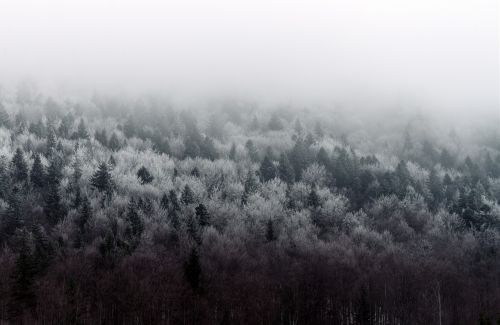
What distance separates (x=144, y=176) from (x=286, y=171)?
98.2ft

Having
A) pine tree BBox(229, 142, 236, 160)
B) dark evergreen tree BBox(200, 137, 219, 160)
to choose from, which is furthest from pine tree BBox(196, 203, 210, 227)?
dark evergreen tree BBox(200, 137, 219, 160)

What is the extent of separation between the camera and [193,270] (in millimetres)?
72500

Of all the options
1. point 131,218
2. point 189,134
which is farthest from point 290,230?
point 189,134

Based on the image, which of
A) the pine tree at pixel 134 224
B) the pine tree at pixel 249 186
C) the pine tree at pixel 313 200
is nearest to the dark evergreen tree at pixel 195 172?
the pine tree at pixel 249 186

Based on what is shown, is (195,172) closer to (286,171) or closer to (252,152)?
(286,171)

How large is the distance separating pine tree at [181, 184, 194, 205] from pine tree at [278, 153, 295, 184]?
22904 millimetres

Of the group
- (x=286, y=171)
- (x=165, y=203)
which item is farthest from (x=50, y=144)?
(x=286, y=171)

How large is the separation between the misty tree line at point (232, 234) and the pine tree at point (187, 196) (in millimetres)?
254

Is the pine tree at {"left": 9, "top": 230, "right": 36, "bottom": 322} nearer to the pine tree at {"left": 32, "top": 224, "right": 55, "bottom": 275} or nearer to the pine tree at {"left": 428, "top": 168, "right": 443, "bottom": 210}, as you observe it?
the pine tree at {"left": 32, "top": 224, "right": 55, "bottom": 275}

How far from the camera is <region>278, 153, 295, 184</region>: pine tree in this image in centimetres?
10369

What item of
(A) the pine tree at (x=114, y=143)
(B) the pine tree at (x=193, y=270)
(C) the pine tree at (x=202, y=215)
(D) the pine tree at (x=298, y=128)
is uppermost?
(A) the pine tree at (x=114, y=143)

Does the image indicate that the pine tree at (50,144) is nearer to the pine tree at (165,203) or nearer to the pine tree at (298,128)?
the pine tree at (165,203)

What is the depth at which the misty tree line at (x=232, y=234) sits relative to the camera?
67.1 meters

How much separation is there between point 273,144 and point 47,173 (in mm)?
62857
